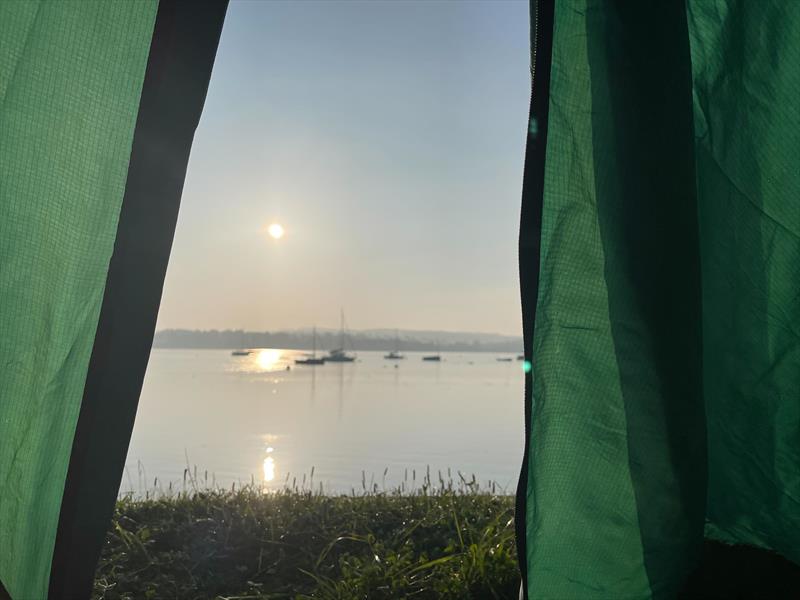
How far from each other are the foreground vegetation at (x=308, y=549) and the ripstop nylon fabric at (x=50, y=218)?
1.05 metres

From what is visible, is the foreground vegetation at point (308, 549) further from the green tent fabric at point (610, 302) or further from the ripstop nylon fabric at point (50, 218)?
the ripstop nylon fabric at point (50, 218)

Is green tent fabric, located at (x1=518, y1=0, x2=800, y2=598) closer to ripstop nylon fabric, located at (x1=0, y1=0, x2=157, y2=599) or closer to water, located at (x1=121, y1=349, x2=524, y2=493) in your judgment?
ripstop nylon fabric, located at (x1=0, y1=0, x2=157, y2=599)

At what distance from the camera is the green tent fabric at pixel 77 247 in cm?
149

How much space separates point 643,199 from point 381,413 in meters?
17.1

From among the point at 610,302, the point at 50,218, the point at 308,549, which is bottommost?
the point at 308,549

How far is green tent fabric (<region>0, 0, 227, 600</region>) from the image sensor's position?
1490 mm

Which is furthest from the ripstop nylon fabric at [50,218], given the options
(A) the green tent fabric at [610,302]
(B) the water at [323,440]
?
(B) the water at [323,440]

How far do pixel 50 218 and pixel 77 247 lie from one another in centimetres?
8

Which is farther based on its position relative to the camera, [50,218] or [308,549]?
[308,549]

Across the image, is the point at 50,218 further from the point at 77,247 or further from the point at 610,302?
the point at 610,302

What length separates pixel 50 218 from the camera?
1.51m

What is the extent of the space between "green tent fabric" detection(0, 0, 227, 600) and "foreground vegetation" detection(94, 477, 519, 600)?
102 centimetres

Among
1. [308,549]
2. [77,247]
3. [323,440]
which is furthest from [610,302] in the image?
[323,440]

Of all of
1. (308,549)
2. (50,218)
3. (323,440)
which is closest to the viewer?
(50,218)
